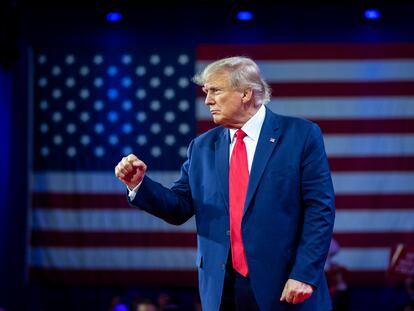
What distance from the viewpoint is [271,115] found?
2.98m

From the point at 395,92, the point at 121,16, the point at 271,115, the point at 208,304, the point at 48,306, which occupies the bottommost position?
the point at 48,306

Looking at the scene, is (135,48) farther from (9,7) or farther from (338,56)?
(338,56)

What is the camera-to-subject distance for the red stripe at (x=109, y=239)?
7586 mm

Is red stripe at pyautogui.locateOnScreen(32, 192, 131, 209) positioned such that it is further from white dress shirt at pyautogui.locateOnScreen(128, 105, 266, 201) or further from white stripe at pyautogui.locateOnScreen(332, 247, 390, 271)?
white dress shirt at pyautogui.locateOnScreen(128, 105, 266, 201)

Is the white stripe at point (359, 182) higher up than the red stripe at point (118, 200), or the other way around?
the white stripe at point (359, 182)

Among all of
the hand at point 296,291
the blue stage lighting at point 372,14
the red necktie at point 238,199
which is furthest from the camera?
the blue stage lighting at point 372,14

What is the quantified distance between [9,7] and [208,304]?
5.21 metres

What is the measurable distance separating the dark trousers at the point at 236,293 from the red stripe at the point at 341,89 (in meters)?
4.80

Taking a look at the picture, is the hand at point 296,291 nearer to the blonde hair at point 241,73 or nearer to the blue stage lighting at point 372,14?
the blonde hair at point 241,73

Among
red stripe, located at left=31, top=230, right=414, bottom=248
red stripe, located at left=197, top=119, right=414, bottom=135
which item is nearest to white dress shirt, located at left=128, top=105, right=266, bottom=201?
red stripe, located at left=197, top=119, right=414, bottom=135

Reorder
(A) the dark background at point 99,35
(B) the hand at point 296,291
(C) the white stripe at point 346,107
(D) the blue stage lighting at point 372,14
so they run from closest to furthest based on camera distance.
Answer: (B) the hand at point 296,291 < (D) the blue stage lighting at point 372,14 < (C) the white stripe at point 346,107 < (A) the dark background at point 99,35

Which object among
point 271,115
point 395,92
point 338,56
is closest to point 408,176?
point 395,92

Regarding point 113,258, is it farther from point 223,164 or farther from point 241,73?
point 241,73

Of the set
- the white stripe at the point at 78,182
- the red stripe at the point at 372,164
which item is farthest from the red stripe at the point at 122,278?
the red stripe at the point at 372,164
